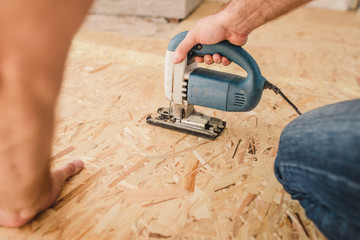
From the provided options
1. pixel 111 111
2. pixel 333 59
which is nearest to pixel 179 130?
pixel 111 111

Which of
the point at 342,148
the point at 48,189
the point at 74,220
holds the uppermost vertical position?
the point at 342,148

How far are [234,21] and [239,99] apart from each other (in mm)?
351

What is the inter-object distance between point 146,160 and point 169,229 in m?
0.41

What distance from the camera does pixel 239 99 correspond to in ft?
4.76

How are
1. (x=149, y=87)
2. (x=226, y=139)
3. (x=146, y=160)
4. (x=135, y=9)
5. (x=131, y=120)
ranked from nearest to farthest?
(x=146, y=160) → (x=226, y=139) → (x=131, y=120) → (x=149, y=87) → (x=135, y=9)

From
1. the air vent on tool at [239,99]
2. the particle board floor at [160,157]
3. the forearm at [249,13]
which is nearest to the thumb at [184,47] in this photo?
the forearm at [249,13]

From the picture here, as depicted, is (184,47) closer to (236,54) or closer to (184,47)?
(184,47)

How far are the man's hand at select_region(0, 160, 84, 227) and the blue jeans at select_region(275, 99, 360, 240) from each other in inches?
33.5

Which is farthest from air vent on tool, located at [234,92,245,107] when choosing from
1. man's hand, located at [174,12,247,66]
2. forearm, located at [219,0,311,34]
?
forearm, located at [219,0,311,34]

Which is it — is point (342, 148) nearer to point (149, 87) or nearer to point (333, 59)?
point (149, 87)

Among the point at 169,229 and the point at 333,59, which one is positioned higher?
the point at 333,59

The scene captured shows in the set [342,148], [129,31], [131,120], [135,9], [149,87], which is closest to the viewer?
[342,148]

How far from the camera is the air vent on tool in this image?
1.44 metres

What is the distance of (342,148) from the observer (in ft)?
3.00
